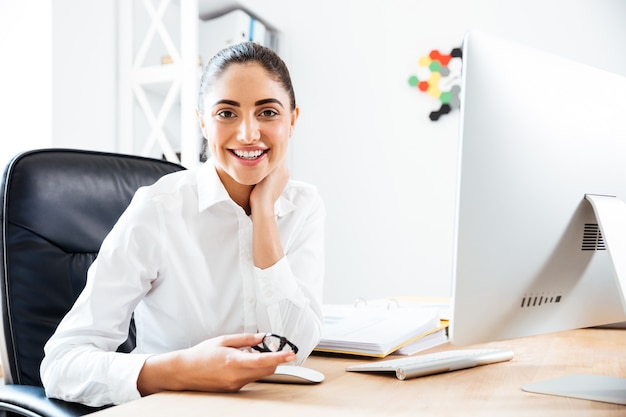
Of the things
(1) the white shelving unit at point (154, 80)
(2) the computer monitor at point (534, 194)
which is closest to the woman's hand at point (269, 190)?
(2) the computer monitor at point (534, 194)

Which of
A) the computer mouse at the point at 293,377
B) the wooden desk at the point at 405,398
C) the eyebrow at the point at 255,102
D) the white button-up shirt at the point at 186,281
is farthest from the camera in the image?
the eyebrow at the point at 255,102

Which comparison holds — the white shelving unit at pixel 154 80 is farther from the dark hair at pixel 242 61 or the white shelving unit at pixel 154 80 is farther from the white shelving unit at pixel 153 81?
the dark hair at pixel 242 61

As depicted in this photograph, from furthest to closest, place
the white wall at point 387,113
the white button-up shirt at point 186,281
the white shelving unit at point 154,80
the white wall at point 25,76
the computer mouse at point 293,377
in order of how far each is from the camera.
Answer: the white wall at point 387,113 < the white shelving unit at point 154,80 < the white wall at point 25,76 < the white button-up shirt at point 186,281 < the computer mouse at point 293,377

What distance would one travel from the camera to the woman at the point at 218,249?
0.99 m

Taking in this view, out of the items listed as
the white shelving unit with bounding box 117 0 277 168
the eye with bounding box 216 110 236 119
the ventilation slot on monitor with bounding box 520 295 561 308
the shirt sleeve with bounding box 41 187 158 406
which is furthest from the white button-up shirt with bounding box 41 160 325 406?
the white shelving unit with bounding box 117 0 277 168

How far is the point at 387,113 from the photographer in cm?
296

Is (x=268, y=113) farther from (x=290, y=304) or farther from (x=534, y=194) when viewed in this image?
(x=534, y=194)

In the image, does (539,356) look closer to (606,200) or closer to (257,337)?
(606,200)

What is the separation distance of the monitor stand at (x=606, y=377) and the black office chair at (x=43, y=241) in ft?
2.39

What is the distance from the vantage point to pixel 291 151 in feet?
10.4

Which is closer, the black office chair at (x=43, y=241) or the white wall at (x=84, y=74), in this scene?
the black office chair at (x=43, y=241)

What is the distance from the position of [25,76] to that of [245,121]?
1197 millimetres

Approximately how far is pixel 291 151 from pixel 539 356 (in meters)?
2.29

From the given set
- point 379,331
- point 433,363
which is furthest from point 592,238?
point 379,331
